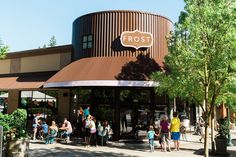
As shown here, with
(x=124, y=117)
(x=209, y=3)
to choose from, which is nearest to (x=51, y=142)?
(x=124, y=117)

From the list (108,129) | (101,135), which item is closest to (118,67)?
(108,129)

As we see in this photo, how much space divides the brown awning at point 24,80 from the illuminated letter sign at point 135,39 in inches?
263

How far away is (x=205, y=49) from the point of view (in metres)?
12.0

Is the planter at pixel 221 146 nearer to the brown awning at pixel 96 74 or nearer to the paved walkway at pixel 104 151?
the paved walkway at pixel 104 151

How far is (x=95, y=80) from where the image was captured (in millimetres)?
17953

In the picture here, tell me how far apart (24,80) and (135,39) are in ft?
31.4

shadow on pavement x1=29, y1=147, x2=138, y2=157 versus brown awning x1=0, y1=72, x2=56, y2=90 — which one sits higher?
brown awning x1=0, y1=72, x2=56, y2=90

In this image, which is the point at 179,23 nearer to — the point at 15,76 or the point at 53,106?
the point at 53,106

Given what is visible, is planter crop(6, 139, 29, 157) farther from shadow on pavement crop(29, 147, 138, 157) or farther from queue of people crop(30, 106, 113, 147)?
queue of people crop(30, 106, 113, 147)

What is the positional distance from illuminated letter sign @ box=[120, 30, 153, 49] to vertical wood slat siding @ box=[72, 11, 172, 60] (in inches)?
11.3

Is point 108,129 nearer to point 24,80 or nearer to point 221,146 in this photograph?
point 221,146

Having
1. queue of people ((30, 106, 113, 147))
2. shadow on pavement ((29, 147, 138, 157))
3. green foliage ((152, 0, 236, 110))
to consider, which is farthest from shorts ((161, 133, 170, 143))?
green foliage ((152, 0, 236, 110))

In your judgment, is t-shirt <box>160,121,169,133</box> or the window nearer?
t-shirt <box>160,121,169,133</box>

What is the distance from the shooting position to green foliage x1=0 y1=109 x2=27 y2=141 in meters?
12.6
